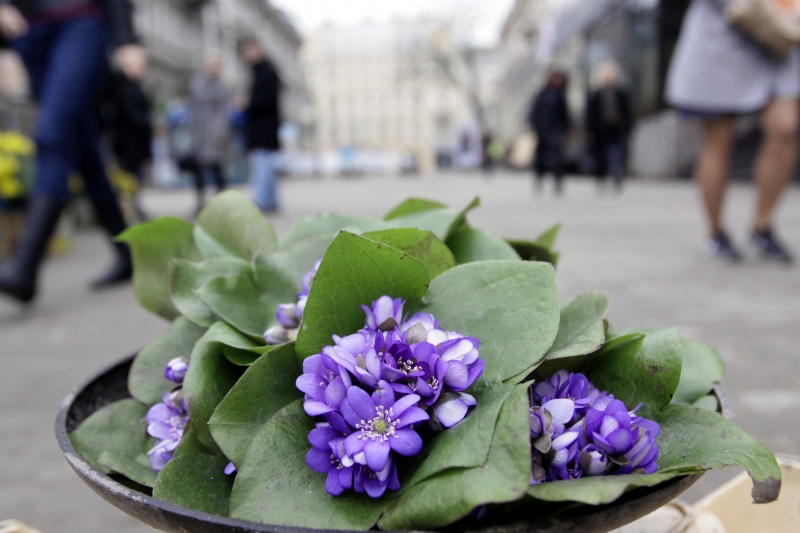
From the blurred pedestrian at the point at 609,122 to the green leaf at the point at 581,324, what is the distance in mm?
11172

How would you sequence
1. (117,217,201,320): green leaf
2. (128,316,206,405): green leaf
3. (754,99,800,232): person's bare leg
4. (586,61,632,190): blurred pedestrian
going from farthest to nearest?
(586,61,632,190): blurred pedestrian
(754,99,800,232): person's bare leg
(117,217,201,320): green leaf
(128,316,206,405): green leaf

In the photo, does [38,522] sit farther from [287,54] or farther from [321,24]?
[321,24]

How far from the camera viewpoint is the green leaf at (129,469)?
2.47ft

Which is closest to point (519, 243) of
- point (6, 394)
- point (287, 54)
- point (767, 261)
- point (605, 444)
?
point (605, 444)

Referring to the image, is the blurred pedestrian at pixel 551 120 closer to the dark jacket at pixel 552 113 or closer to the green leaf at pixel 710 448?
the dark jacket at pixel 552 113

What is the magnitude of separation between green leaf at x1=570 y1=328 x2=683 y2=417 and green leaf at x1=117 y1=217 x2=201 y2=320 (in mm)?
603

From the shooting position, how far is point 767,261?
426 cm

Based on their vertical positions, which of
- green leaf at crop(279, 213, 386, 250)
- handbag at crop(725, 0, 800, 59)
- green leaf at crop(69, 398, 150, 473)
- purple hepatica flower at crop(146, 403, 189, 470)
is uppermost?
handbag at crop(725, 0, 800, 59)

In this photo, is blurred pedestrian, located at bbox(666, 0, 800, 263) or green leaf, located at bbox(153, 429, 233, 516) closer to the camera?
green leaf, located at bbox(153, 429, 233, 516)

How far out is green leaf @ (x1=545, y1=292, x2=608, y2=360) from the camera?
2.48 feet

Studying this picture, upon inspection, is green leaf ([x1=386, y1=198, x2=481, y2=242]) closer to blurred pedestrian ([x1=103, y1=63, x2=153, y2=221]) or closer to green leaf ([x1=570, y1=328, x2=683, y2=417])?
green leaf ([x1=570, y1=328, x2=683, y2=417])

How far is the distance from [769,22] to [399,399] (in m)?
3.68

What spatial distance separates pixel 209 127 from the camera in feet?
27.3

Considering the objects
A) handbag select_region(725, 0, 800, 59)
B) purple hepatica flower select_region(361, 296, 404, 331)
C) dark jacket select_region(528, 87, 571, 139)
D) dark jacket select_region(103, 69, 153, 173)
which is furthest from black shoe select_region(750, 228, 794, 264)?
dark jacket select_region(528, 87, 571, 139)
